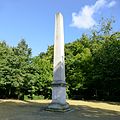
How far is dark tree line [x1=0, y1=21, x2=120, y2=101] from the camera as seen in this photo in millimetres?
29266

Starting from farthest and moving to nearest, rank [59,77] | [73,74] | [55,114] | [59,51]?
[73,74] < [59,51] < [59,77] < [55,114]

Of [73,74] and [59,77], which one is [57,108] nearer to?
[59,77]

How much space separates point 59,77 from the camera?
16922 mm

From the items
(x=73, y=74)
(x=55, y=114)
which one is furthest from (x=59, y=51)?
(x=73, y=74)

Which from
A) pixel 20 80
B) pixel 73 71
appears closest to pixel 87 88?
pixel 73 71

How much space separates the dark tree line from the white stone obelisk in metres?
12.4

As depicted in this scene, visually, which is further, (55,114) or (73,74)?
(73,74)

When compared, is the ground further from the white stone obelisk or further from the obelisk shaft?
the obelisk shaft

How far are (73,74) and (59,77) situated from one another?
17.1 m

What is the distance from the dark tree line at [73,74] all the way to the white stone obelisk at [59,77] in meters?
12.4

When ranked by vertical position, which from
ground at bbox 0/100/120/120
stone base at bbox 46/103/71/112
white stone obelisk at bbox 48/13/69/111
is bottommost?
ground at bbox 0/100/120/120

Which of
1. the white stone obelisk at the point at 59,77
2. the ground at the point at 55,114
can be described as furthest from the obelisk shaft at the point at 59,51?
the ground at the point at 55,114

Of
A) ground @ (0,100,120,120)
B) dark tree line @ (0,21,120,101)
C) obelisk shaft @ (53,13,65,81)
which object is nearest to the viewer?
ground @ (0,100,120,120)

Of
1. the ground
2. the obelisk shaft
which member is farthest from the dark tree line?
the obelisk shaft
